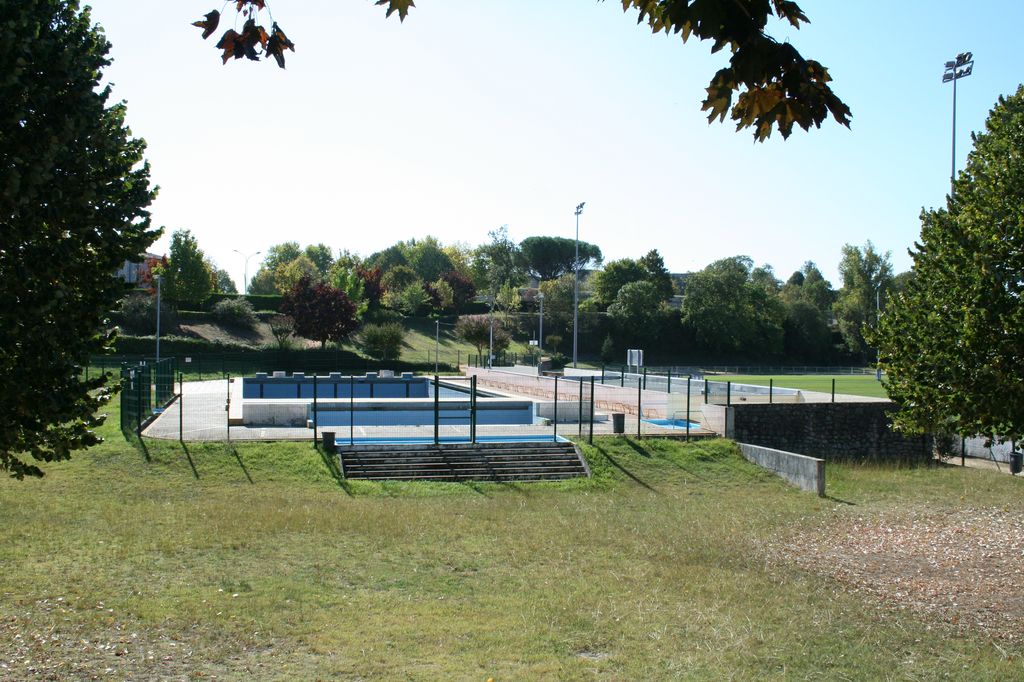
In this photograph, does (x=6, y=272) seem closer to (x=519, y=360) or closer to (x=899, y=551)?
(x=899, y=551)

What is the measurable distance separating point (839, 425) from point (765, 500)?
947 centimetres

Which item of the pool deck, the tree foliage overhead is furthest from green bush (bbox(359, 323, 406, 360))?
the tree foliage overhead

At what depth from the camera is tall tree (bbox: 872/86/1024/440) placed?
604 inches

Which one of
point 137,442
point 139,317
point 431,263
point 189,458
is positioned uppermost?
point 431,263

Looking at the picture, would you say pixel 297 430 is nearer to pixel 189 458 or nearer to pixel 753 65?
pixel 189 458

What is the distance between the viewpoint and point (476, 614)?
10875mm

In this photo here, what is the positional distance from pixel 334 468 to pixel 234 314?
47014 mm

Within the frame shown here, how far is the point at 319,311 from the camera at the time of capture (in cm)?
5700

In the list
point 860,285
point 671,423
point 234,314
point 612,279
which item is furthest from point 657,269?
point 671,423

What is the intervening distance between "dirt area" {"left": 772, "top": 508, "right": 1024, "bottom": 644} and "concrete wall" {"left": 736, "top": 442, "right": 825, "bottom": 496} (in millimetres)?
2656

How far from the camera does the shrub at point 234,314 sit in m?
65.7

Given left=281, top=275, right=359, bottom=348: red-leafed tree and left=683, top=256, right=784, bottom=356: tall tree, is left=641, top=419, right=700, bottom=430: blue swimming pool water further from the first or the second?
left=683, top=256, right=784, bottom=356: tall tree

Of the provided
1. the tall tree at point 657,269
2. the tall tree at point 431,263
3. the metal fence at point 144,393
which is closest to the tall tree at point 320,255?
the tall tree at point 431,263

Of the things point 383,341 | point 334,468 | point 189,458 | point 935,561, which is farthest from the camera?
point 383,341
